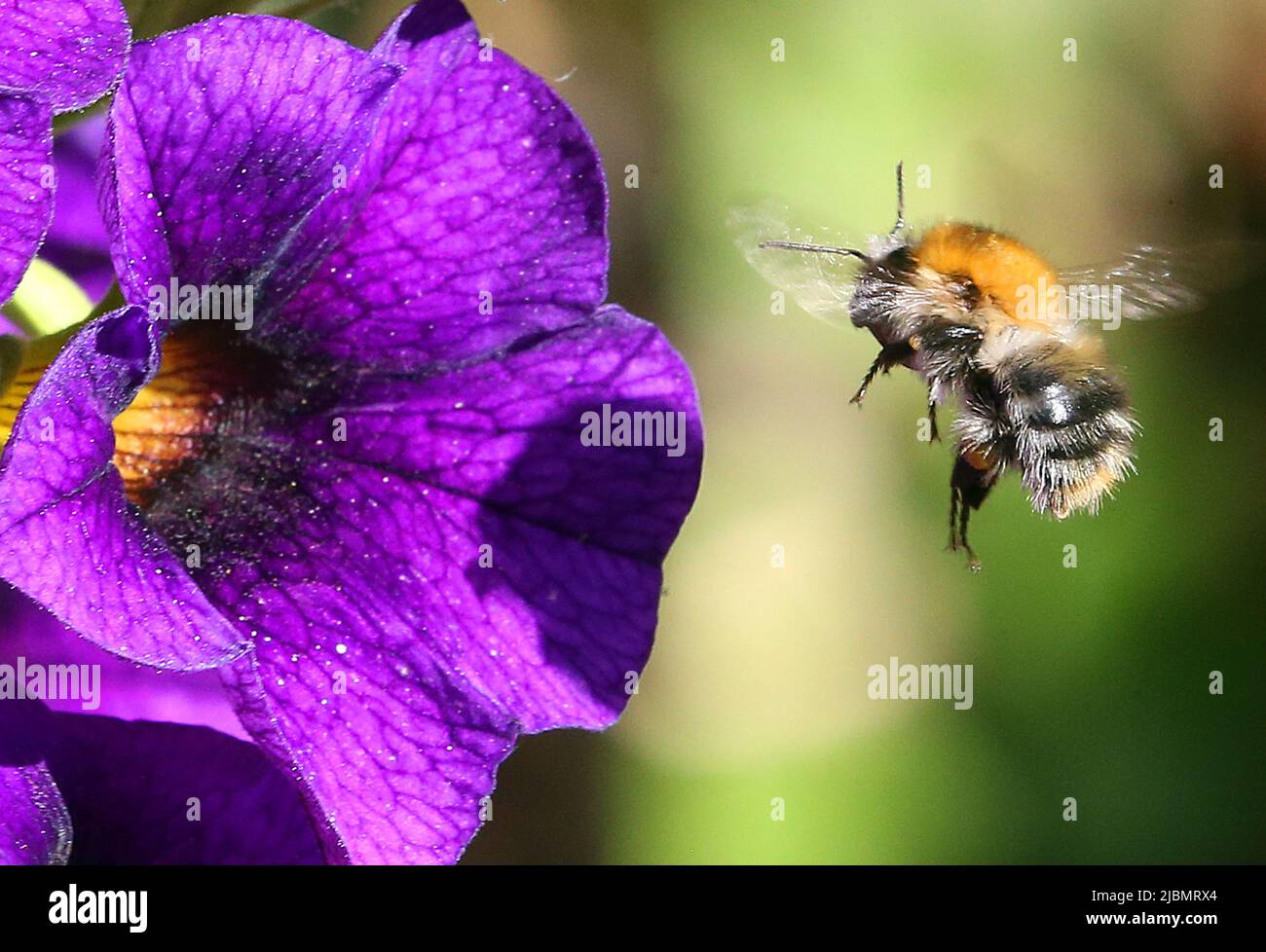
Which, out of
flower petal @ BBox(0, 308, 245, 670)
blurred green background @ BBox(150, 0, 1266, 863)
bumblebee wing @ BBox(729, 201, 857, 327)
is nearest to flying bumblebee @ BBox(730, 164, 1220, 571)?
bumblebee wing @ BBox(729, 201, 857, 327)

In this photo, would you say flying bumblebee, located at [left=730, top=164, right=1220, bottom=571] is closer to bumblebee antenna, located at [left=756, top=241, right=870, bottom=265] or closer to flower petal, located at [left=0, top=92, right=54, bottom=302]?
bumblebee antenna, located at [left=756, top=241, right=870, bottom=265]

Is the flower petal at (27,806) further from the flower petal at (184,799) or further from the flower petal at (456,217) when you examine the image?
the flower petal at (456,217)

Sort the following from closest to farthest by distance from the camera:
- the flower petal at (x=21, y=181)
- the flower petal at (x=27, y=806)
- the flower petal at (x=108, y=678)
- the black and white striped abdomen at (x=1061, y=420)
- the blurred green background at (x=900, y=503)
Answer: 1. the flower petal at (x=21, y=181)
2. the flower petal at (x=27, y=806)
3. the flower petal at (x=108, y=678)
4. the black and white striped abdomen at (x=1061, y=420)
5. the blurred green background at (x=900, y=503)

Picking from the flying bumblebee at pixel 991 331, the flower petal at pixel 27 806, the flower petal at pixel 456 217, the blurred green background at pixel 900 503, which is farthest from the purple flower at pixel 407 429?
the blurred green background at pixel 900 503

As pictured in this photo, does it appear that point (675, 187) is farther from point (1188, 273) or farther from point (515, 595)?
point (515, 595)

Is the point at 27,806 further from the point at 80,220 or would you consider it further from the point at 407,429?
the point at 80,220

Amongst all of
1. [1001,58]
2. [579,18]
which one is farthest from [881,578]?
[579,18]

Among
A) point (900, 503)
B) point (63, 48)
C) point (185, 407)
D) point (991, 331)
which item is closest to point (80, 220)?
point (185, 407)
